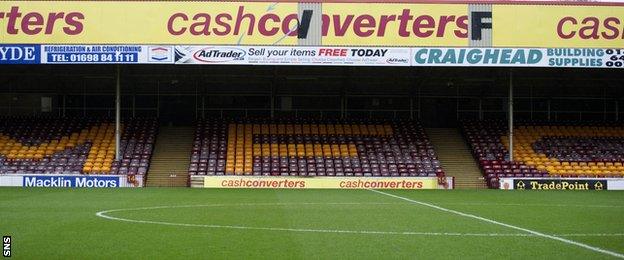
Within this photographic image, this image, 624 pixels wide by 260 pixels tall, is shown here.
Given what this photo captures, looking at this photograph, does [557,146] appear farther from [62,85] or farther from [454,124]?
[62,85]

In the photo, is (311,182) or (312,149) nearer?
(311,182)

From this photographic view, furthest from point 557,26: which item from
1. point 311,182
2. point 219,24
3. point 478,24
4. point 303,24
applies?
point 219,24

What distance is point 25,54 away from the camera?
3600cm

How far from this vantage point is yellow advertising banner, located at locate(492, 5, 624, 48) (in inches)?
1458

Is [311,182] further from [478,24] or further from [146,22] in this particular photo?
[478,24]

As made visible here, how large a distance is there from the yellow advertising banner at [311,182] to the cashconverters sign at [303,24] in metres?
6.44

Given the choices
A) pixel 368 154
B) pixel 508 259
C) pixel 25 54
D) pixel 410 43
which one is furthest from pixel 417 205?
pixel 25 54

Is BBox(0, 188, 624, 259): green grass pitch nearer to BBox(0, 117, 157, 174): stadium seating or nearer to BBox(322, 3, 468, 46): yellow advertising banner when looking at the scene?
BBox(322, 3, 468, 46): yellow advertising banner

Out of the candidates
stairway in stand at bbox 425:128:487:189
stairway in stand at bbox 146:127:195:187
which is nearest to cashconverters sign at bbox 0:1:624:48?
stairway in stand at bbox 146:127:195:187

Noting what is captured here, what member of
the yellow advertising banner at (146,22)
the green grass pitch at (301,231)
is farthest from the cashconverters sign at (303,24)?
the green grass pitch at (301,231)

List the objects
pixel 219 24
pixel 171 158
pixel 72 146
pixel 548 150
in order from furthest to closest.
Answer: pixel 548 150
pixel 171 158
pixel 72 146
pixel 219 24

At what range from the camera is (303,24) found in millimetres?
36875

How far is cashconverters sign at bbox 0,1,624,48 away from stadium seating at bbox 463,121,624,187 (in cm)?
655

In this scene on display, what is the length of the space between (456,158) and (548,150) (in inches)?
200
